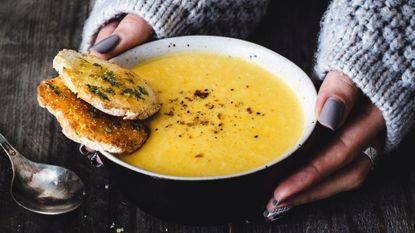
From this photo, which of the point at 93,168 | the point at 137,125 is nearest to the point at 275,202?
the point at 137,125

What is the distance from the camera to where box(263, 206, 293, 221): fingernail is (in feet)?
3.75

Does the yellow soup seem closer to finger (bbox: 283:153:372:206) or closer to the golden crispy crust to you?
the golden crispy crust

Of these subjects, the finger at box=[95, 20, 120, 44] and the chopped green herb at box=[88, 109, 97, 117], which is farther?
the finger at box=[95, 20, 120, 44]

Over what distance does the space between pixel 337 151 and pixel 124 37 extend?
1.64 feet

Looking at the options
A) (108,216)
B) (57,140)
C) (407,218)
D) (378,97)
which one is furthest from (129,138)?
(407,218)

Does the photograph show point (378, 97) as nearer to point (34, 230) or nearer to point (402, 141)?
point (402, 141)

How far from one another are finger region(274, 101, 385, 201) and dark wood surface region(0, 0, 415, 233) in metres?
0.11

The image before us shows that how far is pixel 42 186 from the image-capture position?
4.08 ft

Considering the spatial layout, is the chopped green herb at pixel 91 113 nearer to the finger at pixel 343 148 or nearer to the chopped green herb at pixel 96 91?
the chopped green herb at pixel 96 91

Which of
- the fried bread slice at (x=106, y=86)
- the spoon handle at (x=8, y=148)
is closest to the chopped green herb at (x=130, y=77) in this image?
the fried bread slice at (x=106, y=86)

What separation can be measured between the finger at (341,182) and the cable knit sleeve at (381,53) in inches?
4.1

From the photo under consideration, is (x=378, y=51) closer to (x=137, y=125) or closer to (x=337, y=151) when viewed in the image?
(x=337, y=151)

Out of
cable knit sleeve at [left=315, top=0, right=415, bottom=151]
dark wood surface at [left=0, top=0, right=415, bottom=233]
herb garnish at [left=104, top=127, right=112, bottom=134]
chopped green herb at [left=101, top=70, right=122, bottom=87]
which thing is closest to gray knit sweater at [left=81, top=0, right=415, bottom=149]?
cable knit sleeve at [left=315, top=0, right=415, bottom=151]

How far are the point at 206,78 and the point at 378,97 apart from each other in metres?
0.34
